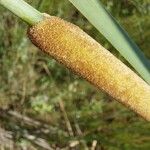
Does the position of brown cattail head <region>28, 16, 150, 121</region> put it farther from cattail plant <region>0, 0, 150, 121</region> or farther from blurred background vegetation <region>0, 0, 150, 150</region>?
blurred background vegetation <region>0, 0, 150, 150</region>

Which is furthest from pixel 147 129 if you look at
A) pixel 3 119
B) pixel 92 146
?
pixel 3 119

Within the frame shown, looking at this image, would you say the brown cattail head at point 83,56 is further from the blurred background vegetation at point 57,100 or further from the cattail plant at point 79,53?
the blurred background vegetation at point 57,100

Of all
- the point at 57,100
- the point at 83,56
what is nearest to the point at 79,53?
the point at 83,56

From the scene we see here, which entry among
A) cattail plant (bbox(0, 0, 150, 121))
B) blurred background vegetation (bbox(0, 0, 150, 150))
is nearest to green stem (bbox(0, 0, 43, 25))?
cattail plant (bbox(0, 0, 150, 121))

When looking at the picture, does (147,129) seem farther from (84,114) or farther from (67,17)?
(67,17)

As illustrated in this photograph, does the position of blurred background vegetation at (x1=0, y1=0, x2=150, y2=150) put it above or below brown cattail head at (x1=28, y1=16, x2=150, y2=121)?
above
